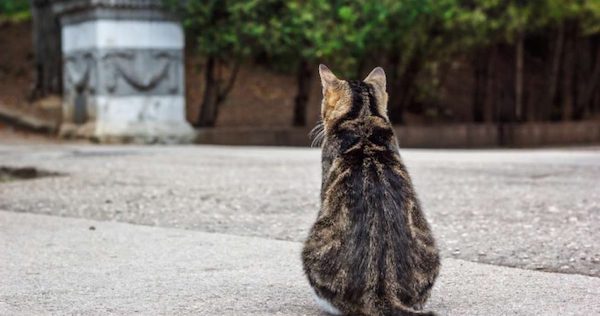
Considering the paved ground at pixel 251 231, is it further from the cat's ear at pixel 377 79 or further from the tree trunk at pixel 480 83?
the tree trunk at pixel 480 83

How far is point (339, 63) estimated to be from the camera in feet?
56.4

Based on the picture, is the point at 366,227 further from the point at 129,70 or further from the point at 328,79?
the point at 129,70

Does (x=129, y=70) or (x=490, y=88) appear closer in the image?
(x=129, y=70)

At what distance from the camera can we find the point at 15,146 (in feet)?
50.9

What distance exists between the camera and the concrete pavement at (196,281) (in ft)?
14.5

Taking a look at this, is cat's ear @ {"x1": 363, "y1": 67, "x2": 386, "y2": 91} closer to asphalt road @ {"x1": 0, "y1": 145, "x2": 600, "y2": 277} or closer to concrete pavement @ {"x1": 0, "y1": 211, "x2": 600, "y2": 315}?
concrete pavement @ {"x1": 0, "y1": 211, "x2": 600, "y2": 315}

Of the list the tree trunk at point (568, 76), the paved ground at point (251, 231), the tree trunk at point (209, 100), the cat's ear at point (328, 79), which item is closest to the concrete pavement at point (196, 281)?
the paved ground at point (251, 231)

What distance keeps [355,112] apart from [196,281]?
57.2 inches

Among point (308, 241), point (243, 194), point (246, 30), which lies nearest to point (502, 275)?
point (308, 241)

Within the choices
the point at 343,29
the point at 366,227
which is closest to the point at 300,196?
the point at 366,227

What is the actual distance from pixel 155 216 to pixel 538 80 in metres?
21.3

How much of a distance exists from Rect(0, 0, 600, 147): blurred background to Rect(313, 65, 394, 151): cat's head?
11.7 metres

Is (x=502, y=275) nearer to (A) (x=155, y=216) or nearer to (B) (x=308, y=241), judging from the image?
(B) (x=308, y=241)

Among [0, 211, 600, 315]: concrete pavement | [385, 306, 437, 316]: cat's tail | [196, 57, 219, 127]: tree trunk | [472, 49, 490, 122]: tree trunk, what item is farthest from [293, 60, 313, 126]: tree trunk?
[385, 306, 437, 316]: cat's tail
